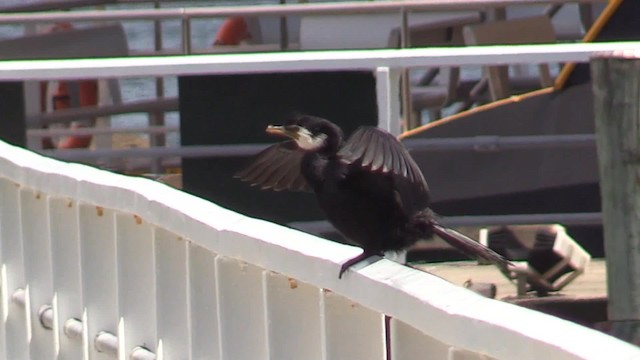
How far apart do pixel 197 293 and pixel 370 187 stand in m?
0.48

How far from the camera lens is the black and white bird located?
3.63 m

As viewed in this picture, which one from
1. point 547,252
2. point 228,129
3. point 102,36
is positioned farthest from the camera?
point 102,36

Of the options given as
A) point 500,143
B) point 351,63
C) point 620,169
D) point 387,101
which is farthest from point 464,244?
point 500,143

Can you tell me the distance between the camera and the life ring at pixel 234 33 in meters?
10.6

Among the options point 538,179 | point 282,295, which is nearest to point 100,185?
point 282,295

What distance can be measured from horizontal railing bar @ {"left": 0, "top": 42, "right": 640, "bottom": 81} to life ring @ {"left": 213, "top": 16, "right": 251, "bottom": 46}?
15.8 feet

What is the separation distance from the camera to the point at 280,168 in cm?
423

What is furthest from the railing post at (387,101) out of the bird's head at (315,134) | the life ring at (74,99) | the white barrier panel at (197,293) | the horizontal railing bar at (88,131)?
the life ring at (74,99)

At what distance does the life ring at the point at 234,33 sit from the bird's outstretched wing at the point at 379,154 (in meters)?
6.92

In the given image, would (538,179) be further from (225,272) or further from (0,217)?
(225,272)

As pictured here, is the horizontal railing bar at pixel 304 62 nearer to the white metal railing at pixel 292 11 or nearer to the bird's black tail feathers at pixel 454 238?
the white metal railing at pixel 292 11

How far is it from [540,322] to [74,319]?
2.42 metres

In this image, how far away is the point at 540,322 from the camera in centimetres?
207

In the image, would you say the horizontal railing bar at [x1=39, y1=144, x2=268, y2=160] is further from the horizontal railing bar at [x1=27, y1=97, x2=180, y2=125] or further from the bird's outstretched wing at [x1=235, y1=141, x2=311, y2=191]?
the horizontal railing bar at [x1=27, y1=97, x2=180, y2=125]
